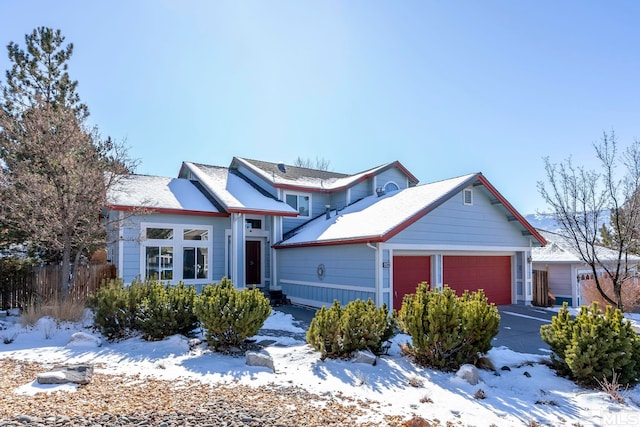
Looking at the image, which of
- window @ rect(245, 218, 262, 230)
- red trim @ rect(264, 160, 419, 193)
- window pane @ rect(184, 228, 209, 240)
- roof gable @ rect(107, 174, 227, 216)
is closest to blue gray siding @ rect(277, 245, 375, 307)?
window @ rect(245, 218, 262, 230)

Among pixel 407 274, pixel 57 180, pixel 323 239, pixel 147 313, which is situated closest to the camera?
pixel 147 313

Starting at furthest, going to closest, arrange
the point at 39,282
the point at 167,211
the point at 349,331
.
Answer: the point at 167,211, the point at 39,282, the point at 349,331

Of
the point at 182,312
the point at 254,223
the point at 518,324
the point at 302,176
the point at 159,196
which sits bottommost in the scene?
the point at 518,324

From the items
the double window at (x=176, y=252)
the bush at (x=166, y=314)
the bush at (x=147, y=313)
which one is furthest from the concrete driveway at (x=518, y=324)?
the bush at (x=147, y=313)

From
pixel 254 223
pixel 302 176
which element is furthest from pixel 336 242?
pixel 302 176

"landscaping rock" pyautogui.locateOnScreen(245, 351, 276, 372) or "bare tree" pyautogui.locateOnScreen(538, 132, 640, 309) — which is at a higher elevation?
"bare tree" pyautogui.locateOnScreen(538, 132, 640, 309)

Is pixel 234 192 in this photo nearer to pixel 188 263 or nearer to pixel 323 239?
pixel 188 263

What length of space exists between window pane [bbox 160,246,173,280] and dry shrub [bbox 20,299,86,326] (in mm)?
3520

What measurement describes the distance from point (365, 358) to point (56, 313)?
761 centimetres

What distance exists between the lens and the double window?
13.2m

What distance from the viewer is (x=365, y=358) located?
21.6 feet

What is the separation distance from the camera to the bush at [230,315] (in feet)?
24.0

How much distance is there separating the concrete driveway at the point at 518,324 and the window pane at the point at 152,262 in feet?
13.9

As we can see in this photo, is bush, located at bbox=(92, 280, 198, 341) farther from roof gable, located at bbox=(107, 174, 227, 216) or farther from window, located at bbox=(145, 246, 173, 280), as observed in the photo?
roof gable, located at bbox=(107, 174, 227, 216)
